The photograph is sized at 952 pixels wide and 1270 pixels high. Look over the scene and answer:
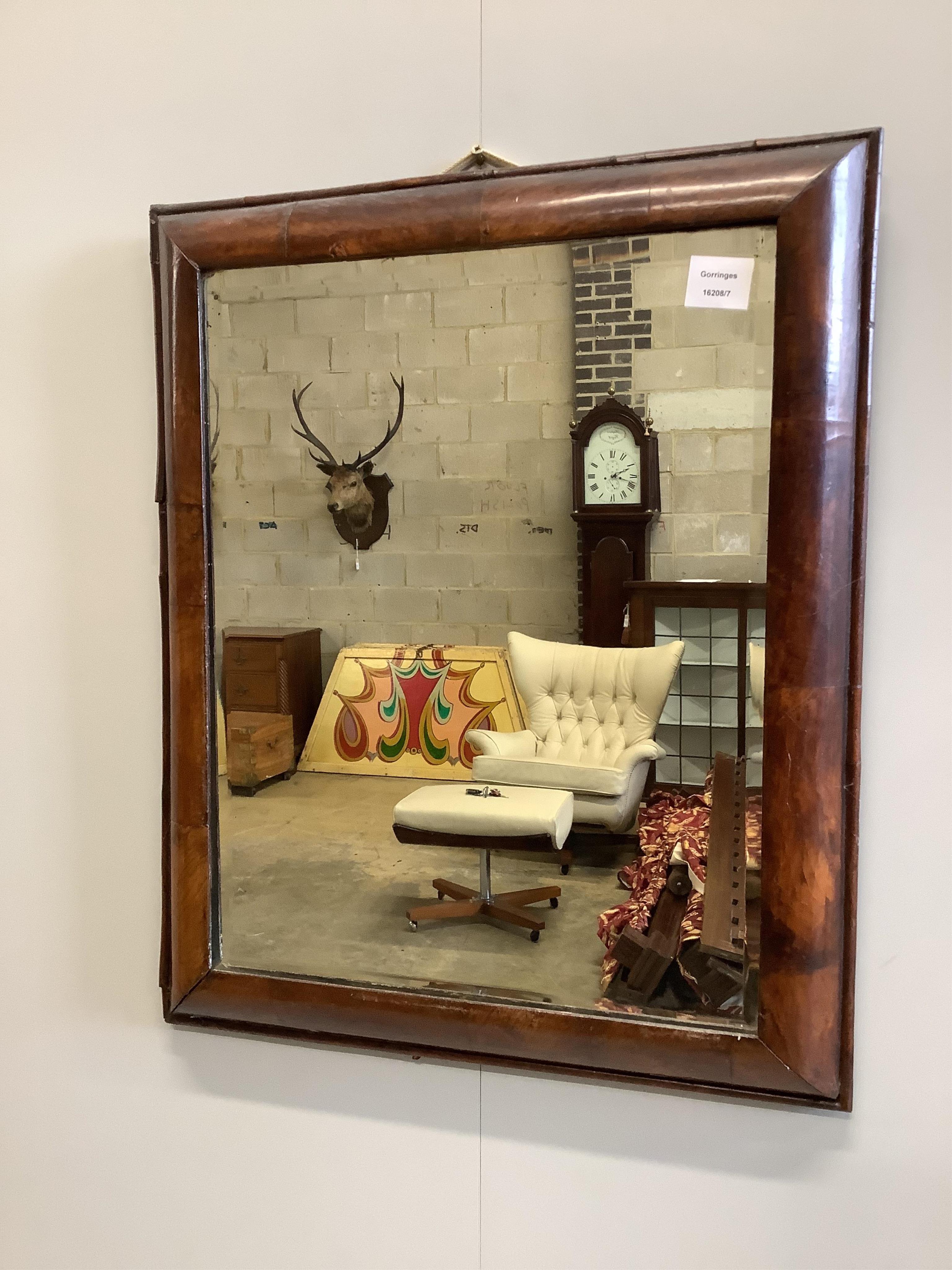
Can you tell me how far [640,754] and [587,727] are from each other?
0.07 m

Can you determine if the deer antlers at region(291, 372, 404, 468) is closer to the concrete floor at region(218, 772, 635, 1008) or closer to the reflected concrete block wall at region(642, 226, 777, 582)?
the reflected concrete block wall at region(642, 226, 777, 582)

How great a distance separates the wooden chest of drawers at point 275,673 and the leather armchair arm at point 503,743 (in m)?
0.20

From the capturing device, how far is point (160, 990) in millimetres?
1283

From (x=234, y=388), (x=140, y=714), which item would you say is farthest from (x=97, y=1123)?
(x=234, y=388)

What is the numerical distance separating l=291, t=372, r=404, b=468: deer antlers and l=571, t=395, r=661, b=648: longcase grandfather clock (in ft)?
0.67

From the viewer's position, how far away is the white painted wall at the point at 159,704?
1.02 meters

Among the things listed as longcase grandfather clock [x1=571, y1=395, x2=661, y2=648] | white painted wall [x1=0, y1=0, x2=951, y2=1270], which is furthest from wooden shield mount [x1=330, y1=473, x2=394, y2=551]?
white painted wall [x1=0, y1=0, x2=951, y2=1270]

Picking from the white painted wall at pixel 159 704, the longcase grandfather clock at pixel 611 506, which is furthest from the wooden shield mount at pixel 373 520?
the white painted wall at pixel 159 704

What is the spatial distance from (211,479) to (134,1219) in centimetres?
105

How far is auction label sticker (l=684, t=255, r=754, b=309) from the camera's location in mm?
970

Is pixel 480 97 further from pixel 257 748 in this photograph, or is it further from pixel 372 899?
pixel 372 899

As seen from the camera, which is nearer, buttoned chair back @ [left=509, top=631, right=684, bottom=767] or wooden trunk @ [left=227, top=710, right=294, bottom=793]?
buttoned chair back @ [left=509, top=631, right=684, bottom=767]

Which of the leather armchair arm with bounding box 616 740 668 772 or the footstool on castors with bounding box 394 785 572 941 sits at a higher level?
the leather armchair arm with bounding box 616 740 668 772

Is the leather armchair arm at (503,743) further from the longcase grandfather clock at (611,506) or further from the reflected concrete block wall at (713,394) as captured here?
the reflected concrete block wall at (713,394)
